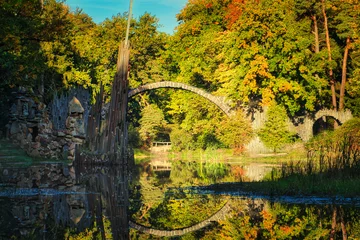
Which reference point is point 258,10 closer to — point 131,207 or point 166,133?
point 166,133

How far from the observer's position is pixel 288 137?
3894cm

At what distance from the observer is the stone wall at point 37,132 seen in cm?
3503

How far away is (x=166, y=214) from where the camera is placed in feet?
36.0

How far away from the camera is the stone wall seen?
35031 millimetres

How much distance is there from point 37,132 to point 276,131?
14729mm

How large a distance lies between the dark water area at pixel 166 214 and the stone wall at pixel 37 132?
61.7 feet

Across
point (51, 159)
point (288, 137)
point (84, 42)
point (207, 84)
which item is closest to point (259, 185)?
point (51, 159)

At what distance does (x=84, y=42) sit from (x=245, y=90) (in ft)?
60.8

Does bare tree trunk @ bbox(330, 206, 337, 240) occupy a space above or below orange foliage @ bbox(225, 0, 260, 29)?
below

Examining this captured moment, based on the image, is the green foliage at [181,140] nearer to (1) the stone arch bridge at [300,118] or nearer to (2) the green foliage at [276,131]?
(1) the stone arch bridge at [300,118]

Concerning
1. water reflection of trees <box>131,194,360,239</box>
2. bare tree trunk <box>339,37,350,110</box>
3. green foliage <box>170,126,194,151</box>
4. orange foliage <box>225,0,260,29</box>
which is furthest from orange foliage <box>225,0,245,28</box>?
water reflection of trees <box>131,194,360,239</box>

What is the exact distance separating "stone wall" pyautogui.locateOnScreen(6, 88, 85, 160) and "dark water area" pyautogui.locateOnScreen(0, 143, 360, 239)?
18.8m

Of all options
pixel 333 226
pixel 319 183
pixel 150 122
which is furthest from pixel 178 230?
pixel 150 122

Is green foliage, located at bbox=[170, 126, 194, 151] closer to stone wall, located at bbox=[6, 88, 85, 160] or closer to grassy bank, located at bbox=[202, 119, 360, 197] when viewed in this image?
stone wall, located at bbox=[6, 88, 85, 160]
